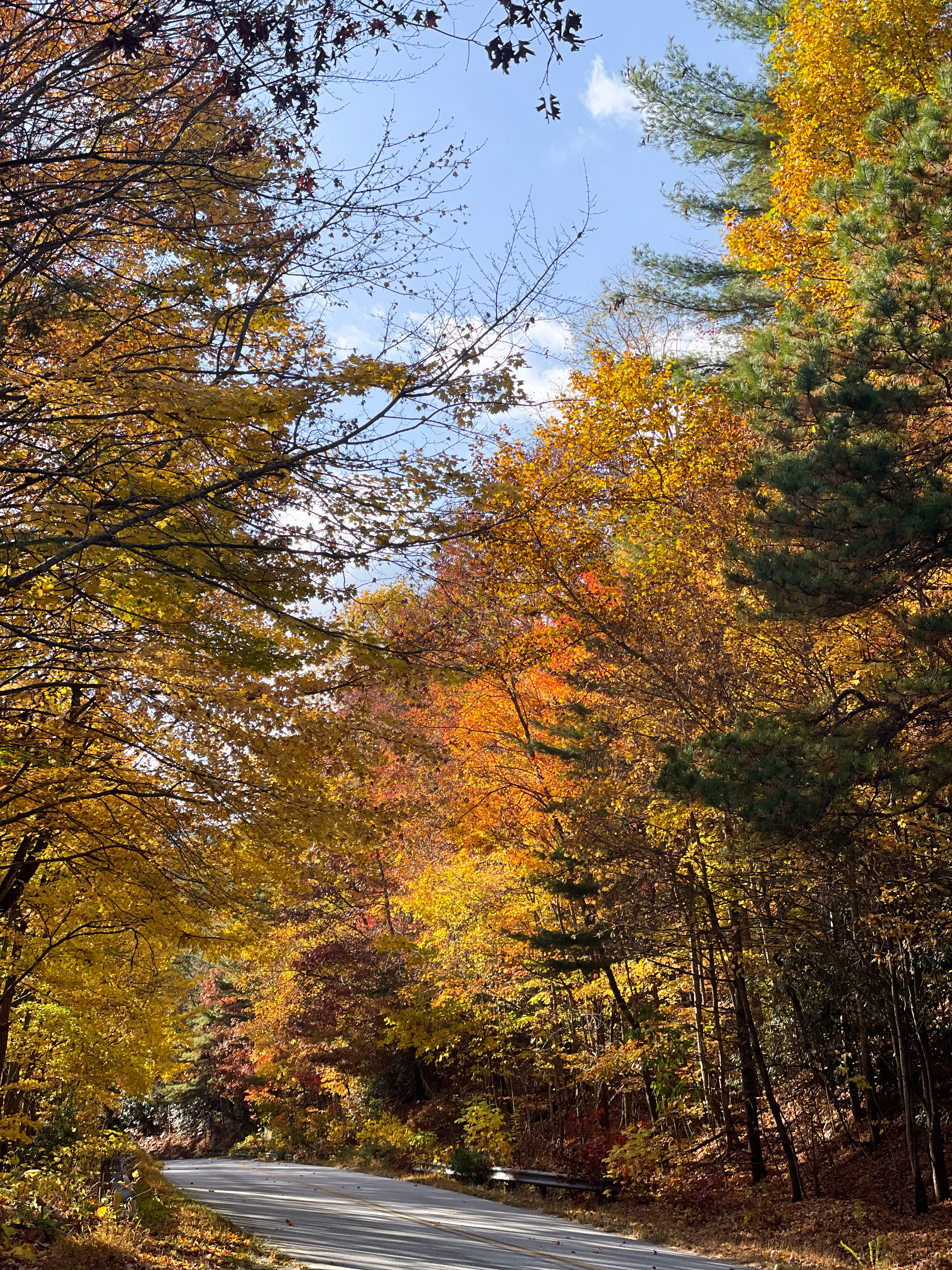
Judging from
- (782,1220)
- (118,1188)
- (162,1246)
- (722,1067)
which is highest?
(722,1067)

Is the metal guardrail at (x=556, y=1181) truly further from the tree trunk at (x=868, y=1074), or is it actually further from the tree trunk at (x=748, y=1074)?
the tree trunk at (x=868, y=1074)

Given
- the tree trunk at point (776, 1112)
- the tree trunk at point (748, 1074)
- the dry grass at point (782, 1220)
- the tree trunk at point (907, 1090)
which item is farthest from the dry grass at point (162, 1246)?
the tree trunk at point (907, 1090)

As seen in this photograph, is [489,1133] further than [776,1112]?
Yes

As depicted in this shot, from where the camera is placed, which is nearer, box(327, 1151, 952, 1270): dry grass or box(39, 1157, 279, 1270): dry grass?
box(39, 1157, 279, 1270): dry grass

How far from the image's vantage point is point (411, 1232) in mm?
10891

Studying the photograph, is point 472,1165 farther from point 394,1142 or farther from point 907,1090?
point 907,1090

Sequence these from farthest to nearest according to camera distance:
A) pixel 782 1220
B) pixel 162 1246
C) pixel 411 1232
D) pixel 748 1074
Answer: pixel 748 1074, pixel 782 1220, pixel 411 1232, pixel 162 1246

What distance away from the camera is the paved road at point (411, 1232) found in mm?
8773

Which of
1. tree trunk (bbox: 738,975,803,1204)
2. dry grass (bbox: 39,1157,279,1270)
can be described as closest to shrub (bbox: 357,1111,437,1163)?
tree trunk (bbox: 738,975,803,1204)

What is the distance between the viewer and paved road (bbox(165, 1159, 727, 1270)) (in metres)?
8.77

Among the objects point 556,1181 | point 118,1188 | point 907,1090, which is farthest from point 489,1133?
point 118,1188

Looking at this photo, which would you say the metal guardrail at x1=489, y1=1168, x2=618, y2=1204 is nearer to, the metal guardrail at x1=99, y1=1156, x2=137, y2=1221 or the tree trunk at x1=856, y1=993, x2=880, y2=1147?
the tree trunk at x1=856, y1=993, x2=880, y2=1147

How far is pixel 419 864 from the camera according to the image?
798 inches

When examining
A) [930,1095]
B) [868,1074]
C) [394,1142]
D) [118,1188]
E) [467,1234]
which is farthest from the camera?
[394,1142]
